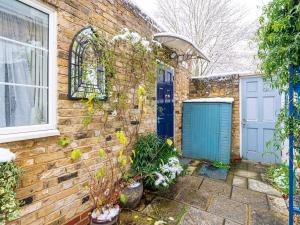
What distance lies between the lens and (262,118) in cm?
491

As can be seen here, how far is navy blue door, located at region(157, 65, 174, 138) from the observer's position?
4.39 m

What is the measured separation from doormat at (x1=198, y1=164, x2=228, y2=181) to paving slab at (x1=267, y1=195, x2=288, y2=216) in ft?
3.13

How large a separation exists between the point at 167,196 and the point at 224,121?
265cm

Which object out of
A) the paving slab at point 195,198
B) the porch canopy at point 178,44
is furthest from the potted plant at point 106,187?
the porch canopy at point 178,44

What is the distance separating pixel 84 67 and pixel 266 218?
3226 mm

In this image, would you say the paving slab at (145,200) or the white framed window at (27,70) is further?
the paving slab at (145,200)

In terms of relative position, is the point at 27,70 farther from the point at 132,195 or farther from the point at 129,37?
the point at 132,195

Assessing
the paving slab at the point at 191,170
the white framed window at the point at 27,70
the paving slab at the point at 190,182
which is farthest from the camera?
the paving slab at the point at 191,170

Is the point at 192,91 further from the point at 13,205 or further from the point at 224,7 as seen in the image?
the point at 224,7

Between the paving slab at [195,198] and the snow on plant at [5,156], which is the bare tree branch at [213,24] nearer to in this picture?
the paving slab at [195,198]

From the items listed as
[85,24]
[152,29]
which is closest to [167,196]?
[85,24]

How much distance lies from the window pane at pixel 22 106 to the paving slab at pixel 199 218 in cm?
219

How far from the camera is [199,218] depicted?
248 centimetres

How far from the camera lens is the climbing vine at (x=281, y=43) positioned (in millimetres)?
1791
